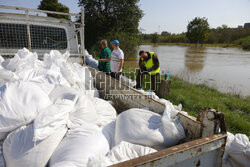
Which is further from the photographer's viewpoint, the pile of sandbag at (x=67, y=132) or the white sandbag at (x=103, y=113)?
the white sandbag at (x=103, y=113)

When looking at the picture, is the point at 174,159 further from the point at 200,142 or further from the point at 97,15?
the point at 97,15

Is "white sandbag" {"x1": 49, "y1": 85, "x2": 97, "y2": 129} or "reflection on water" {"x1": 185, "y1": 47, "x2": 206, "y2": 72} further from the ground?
"reflection on water" {"x1": 185, "y1": 47, "x2": 206, "y2": 72}

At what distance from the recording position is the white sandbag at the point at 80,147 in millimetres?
1147

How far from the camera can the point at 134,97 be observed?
216 cm

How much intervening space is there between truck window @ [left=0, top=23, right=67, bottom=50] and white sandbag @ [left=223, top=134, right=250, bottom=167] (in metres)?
3.65

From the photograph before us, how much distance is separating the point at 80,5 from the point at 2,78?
12907mm

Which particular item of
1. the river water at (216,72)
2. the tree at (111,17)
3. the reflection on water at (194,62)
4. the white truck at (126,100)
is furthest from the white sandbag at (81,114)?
the tree at (111,17)

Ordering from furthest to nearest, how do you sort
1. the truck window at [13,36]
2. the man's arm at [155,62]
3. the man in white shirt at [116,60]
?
the man's arm at [155,62]
the man in white shirt at [116,60]
the truck window at [13,36]

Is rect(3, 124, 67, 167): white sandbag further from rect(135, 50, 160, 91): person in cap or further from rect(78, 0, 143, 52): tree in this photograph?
rect(78, 0, 143, 52): tree

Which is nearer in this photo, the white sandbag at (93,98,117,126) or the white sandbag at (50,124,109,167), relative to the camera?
the white sandbag at (50,124,109,167)

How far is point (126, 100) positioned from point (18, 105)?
137 cm

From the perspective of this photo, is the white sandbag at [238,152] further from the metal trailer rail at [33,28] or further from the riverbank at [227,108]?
the metal trailer rail at [33,28]

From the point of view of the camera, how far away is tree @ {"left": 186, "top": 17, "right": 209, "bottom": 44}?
37812 millimetres

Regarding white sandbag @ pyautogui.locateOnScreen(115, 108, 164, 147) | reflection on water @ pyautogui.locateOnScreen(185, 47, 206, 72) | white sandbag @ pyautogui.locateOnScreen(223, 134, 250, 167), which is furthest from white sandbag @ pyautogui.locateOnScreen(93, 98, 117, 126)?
reflection on water @ pyautogui.locateOnScreen(185, 47, 206, 72)
